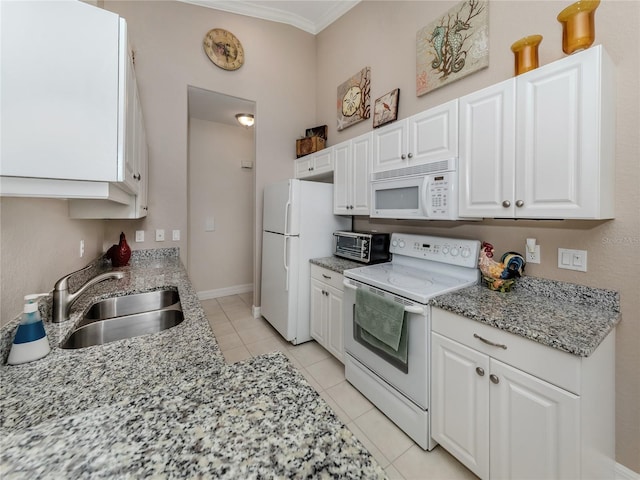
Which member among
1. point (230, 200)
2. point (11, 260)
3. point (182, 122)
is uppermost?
point (182, 122)

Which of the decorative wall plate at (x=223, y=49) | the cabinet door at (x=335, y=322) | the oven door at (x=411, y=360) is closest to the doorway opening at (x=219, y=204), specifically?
the decorative wall plate at (x=223, y=49)

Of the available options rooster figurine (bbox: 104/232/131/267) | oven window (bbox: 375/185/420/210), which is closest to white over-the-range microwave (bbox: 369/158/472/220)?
oven window (bbox: 375/185/420/210)

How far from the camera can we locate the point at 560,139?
1.27 metres

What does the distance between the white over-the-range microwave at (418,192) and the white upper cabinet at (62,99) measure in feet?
5.45

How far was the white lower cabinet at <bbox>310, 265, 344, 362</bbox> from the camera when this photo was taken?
2.28 metres

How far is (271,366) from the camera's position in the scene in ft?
2.35

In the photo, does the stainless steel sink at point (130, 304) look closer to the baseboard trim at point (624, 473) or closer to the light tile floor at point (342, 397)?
the light tile floor at point (342, 397)

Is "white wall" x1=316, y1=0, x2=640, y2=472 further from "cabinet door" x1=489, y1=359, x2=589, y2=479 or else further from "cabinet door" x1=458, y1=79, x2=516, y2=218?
"cabinet door" x1=489, y1=359, x2=589, y2=479

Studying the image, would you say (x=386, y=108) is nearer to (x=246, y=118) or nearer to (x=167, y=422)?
(x=246, y=118)

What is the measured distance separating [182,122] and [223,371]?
2828 millimetres

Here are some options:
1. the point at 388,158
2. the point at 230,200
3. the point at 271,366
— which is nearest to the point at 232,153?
the point at 230,200

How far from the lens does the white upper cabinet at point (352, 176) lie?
2379 mm

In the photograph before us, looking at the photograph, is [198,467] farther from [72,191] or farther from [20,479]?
[72,191]

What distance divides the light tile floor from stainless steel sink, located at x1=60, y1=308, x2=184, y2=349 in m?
1.15
